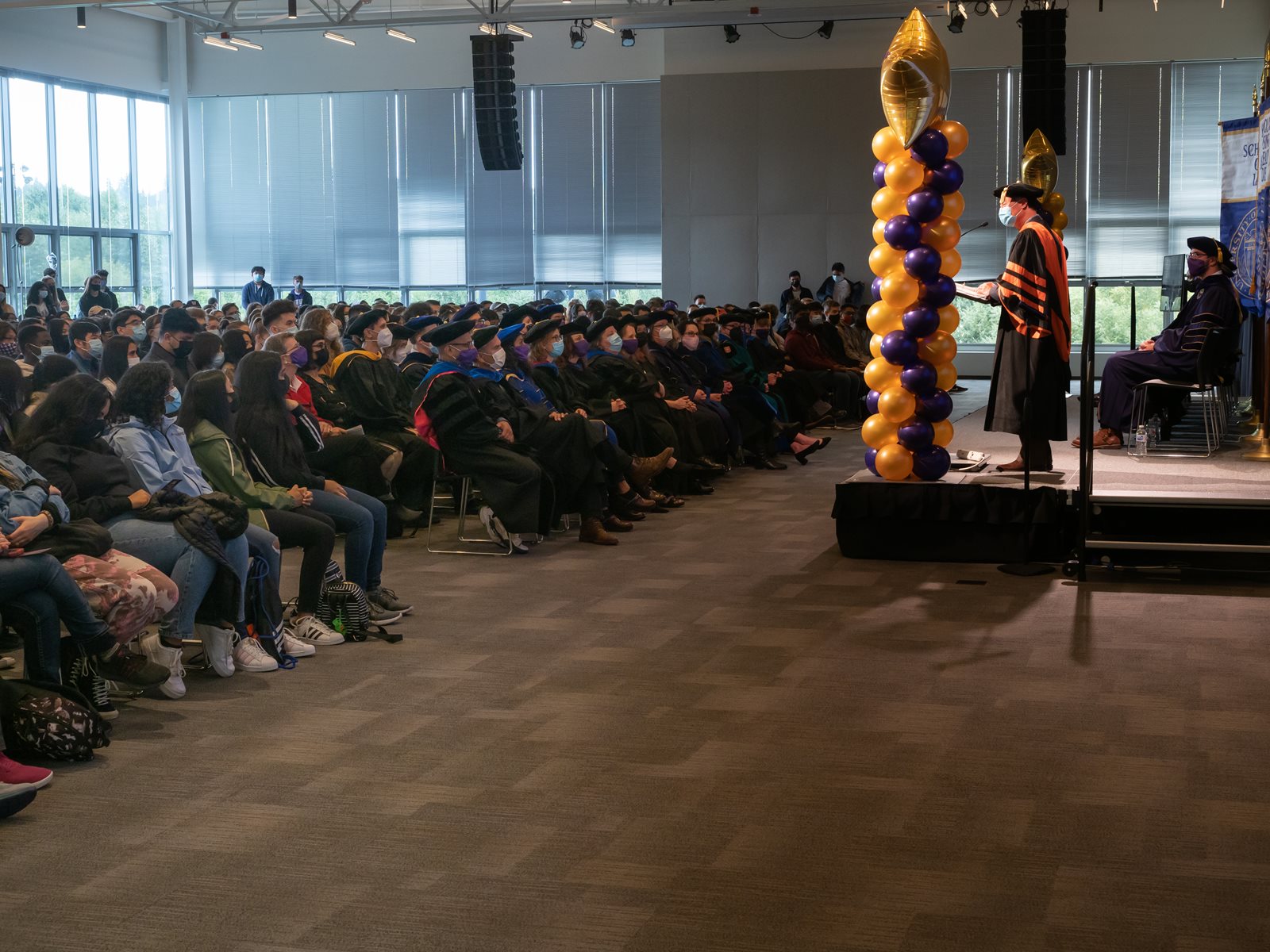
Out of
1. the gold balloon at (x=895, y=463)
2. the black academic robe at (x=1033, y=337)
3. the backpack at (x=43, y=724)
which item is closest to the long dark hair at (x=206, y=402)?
the backpack at (x=43, y=724)

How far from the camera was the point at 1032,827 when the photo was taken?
11.8 ft

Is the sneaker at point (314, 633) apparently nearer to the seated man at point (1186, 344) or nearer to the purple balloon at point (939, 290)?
the purple balloon at point (939, 290)

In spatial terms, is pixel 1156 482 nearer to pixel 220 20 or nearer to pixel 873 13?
pixel 873 13

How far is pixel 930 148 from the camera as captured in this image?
7254 mm

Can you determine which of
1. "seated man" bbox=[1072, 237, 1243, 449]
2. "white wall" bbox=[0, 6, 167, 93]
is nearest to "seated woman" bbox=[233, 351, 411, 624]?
"seated man" bbox=[1072, 237, 1243, 449]

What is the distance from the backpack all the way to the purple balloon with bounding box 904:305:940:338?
15.3ft

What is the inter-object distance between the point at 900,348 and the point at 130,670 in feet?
14.1

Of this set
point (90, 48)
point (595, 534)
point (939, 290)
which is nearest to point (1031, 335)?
point (939, 290)

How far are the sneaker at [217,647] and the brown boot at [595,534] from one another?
316 cm

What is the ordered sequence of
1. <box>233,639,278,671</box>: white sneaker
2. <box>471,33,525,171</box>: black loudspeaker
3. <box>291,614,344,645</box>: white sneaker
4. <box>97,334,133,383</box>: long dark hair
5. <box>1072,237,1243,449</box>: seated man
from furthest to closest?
1. <box>471,33,525,171</box>: black loudspeaker
2. <box>1072,237,1243,449</box>: seated man
3. <box>97,334,133,383</box>: long dark hair
4. <box>291,614,344,645</box>: white sneaker
5. <box>233,639,278,671</box>: white sneaker

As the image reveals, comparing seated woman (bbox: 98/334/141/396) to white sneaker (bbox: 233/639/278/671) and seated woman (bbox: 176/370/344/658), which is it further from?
white sneaker (bbox: 233/639/278/671)

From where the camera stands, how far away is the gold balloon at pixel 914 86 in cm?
714

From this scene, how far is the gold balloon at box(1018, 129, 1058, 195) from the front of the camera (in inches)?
565

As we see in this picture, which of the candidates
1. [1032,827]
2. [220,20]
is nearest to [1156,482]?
[1032,827]
